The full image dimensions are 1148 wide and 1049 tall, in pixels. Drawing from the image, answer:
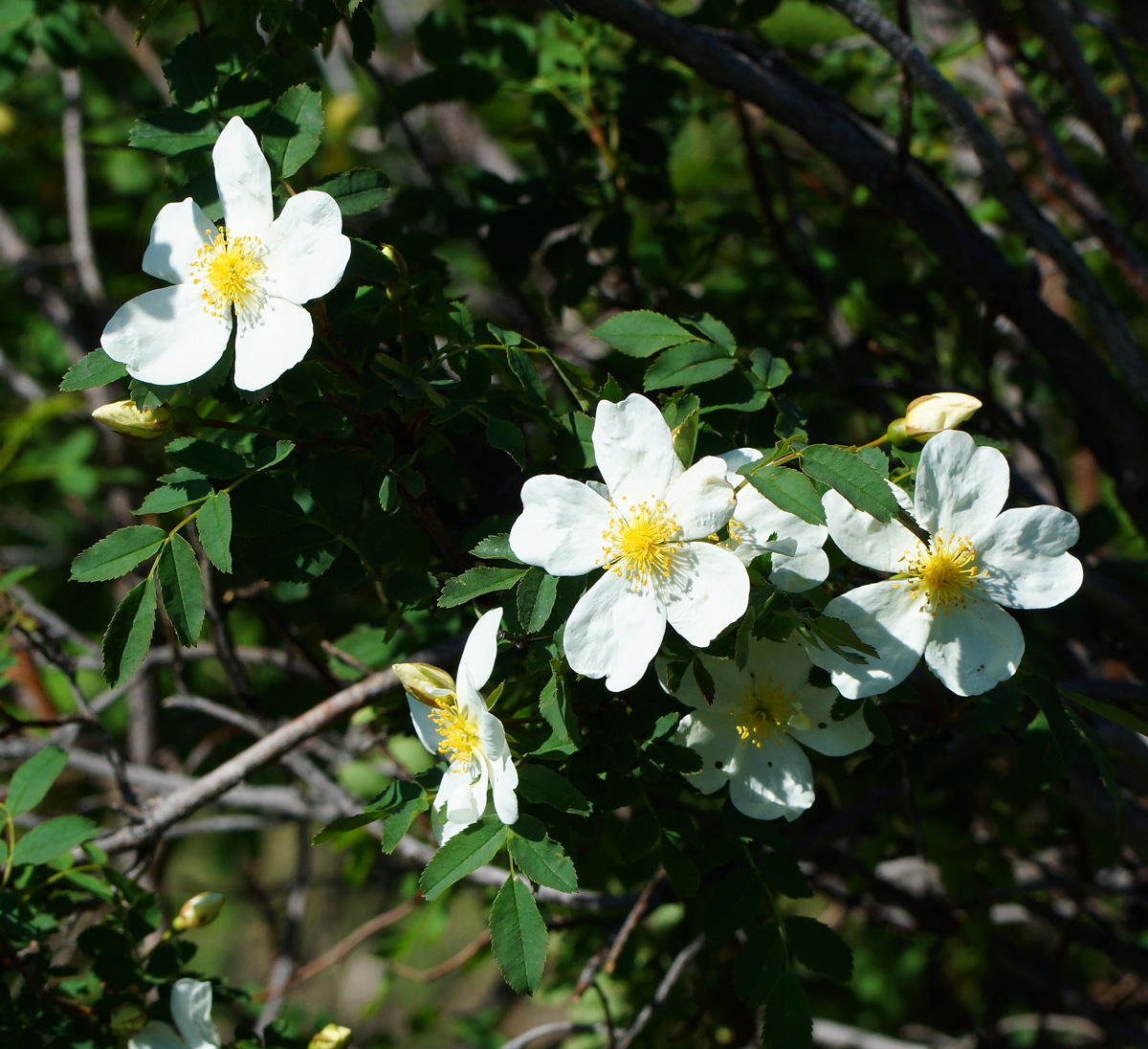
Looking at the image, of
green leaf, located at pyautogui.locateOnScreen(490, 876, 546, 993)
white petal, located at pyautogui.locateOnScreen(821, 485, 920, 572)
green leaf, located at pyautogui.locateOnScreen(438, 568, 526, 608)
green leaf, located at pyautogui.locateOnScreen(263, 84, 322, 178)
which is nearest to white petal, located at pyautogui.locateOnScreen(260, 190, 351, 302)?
green leaf, located at pyautogui.locateOnScreen(263, 84, 322, 178)

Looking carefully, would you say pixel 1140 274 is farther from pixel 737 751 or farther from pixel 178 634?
pixel 178 634

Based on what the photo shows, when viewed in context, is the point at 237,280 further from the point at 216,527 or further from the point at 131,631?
the point at 131,631

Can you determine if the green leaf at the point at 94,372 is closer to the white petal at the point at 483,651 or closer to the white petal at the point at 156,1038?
the white petal at the point at 483,651

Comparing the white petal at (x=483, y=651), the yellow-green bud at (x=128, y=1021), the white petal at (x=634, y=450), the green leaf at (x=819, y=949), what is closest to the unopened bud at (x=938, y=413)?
the white petal at (x=634, y=450)

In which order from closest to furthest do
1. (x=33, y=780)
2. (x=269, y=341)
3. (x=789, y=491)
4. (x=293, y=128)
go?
(x=789, y=491) < (x=269, y=341) < (x=293, y=128) < (x=33, y=780)

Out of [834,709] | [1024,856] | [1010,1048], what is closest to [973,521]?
[834,709]

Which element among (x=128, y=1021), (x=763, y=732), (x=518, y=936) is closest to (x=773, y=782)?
(x=763, y=732)
